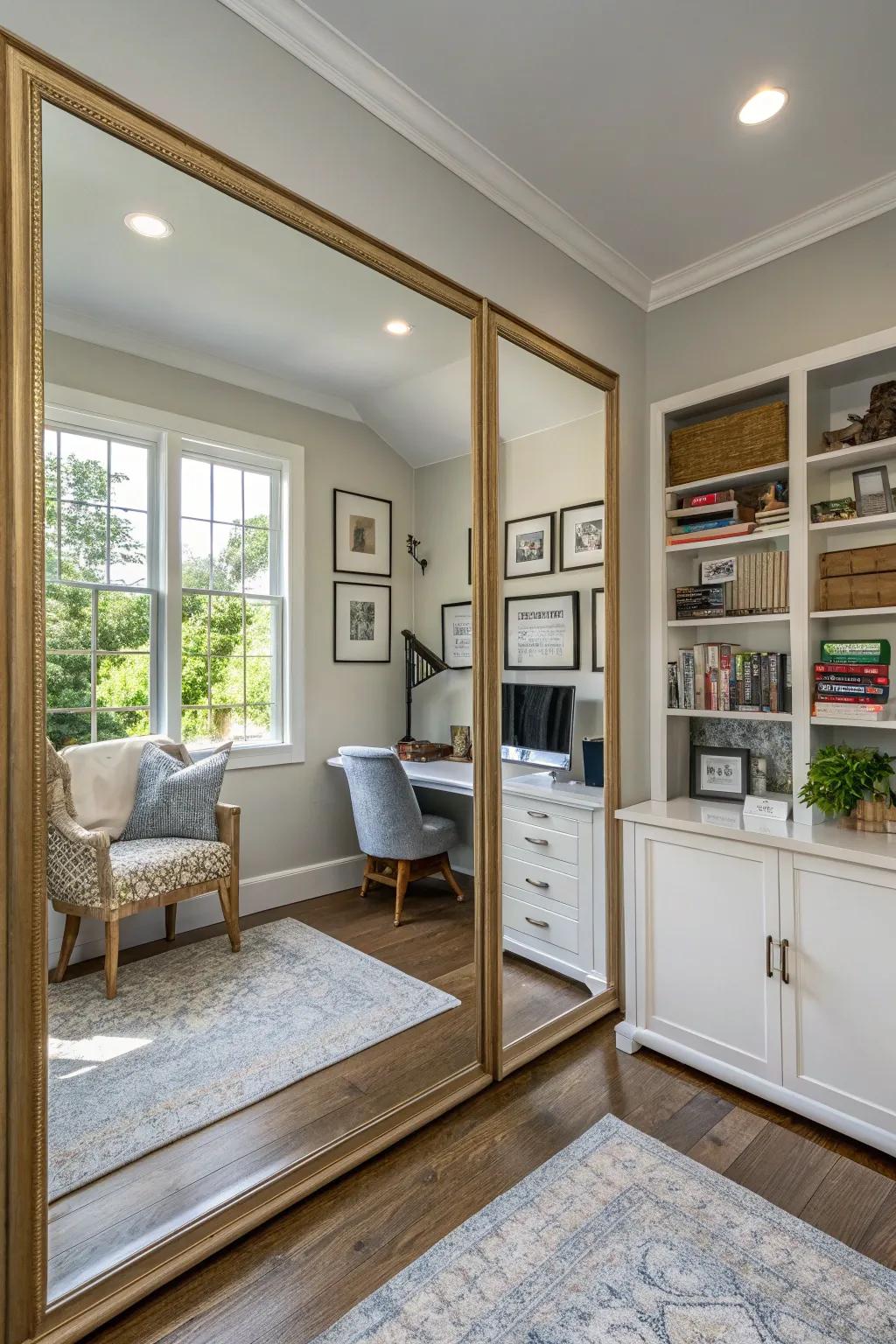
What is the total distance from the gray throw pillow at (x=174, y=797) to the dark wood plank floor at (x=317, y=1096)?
0.25m

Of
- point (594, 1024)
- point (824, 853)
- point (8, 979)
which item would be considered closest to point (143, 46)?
Answer: point (8, 979)

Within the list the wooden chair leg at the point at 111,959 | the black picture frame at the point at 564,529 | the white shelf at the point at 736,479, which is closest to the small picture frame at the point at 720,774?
the black picture frame at the point at 564,529

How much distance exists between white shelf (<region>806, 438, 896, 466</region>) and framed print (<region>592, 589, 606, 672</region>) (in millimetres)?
798

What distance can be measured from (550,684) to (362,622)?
72cm

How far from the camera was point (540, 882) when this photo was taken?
239cm

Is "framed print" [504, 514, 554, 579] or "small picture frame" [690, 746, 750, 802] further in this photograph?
"small picture frame" [690, 746, 750, 802]

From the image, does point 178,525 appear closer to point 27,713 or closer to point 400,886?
point 27,713

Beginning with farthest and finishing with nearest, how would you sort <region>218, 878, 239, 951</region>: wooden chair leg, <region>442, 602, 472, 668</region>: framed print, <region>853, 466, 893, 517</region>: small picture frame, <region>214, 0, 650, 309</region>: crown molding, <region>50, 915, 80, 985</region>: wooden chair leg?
<region>853, 466, 893, 517</region>: small picture frame
<region>442, 602, 472, 668</region>: framed print
<region>218, 878, 239, 951</region>: wooden chair leg
<region>214, 0, 650, 309</region>: crown molding
<region>50, 915, 80, 985</region>: wooden chair leg

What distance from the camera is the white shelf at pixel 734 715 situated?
2.42 metres

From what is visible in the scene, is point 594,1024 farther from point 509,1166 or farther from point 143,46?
point 143,46

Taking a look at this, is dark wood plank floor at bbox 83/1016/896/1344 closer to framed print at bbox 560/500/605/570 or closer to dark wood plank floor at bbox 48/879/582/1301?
dark wood plank floor at bbox 48/879/582/1301

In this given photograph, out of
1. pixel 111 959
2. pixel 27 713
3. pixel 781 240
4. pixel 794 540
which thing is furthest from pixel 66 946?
pixel 781 240

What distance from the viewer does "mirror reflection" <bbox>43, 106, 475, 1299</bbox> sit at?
55.7 inches

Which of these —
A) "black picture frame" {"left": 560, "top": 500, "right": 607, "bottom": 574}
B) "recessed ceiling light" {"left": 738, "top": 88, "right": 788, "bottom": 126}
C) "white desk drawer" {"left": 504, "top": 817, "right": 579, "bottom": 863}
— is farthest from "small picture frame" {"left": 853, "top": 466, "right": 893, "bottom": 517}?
"white desk drawer" {"left": 504, "top": 817, "right": 579, "bottom": 863}
